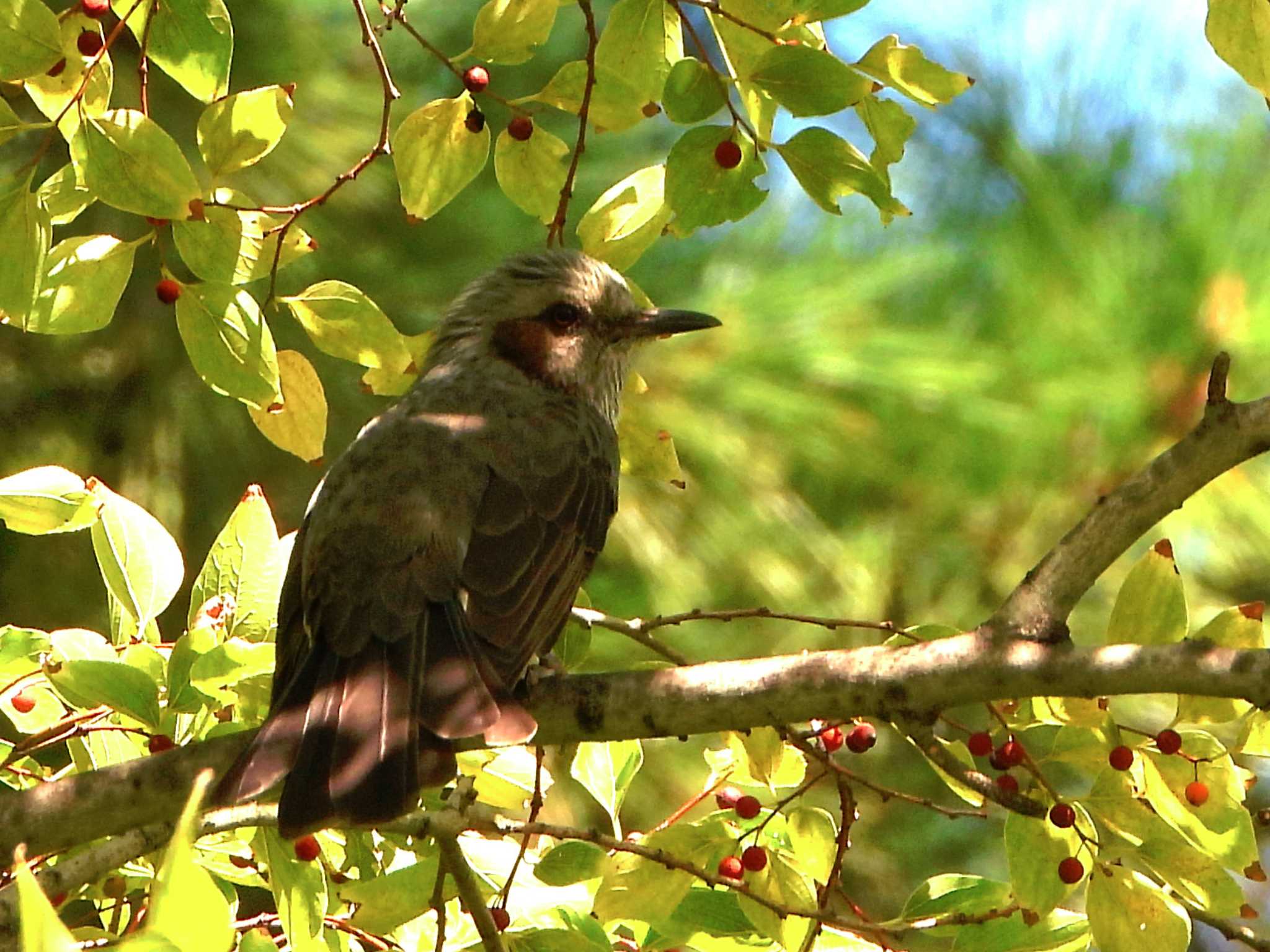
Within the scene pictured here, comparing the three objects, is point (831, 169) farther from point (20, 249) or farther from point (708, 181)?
point (20, 249)

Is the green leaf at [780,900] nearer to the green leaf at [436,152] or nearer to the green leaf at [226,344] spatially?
the green leaf at [226,344]

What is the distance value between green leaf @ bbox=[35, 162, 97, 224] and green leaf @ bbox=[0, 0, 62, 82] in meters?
0.26

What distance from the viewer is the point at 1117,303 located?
608 centimetres

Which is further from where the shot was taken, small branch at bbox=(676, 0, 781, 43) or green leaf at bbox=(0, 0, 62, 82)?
small branch at bbox=(676, 0, 781, 43)

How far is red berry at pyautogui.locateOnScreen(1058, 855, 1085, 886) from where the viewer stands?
96.1 inches

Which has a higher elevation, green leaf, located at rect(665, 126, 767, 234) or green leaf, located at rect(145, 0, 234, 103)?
green leaf, located at rect(145, 0, 234, 103)

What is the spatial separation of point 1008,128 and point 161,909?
247 inches

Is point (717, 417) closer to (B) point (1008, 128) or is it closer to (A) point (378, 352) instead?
(B) point (1008, 128)

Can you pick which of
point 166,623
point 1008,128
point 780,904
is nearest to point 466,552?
point 780,904

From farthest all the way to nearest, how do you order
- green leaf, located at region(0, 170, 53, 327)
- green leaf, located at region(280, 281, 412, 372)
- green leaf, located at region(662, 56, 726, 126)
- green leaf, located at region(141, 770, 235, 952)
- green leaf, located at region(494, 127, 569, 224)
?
green leaf, located at region(494, 127, 569, 224)
green leaf, located at region(280, 281, 412, 372)
green leaf, located at region(662, 56, 726, 126)
green leaf, located at region(0, 170, 53, 327)
green leaf, located at region(141, 770, 235, 952)

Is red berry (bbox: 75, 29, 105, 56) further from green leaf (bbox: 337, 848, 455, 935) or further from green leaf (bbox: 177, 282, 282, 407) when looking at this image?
green leaf (bbox: 337, 848, 455, 935)

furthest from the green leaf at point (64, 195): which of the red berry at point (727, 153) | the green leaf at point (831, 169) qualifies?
the green leaf at point (831, 169)

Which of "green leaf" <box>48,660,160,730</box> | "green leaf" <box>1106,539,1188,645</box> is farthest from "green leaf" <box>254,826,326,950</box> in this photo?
"green leaf" <box>1106,539,1188,645</box>

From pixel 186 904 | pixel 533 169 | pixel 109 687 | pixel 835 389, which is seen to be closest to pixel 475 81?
pixel 533 169
